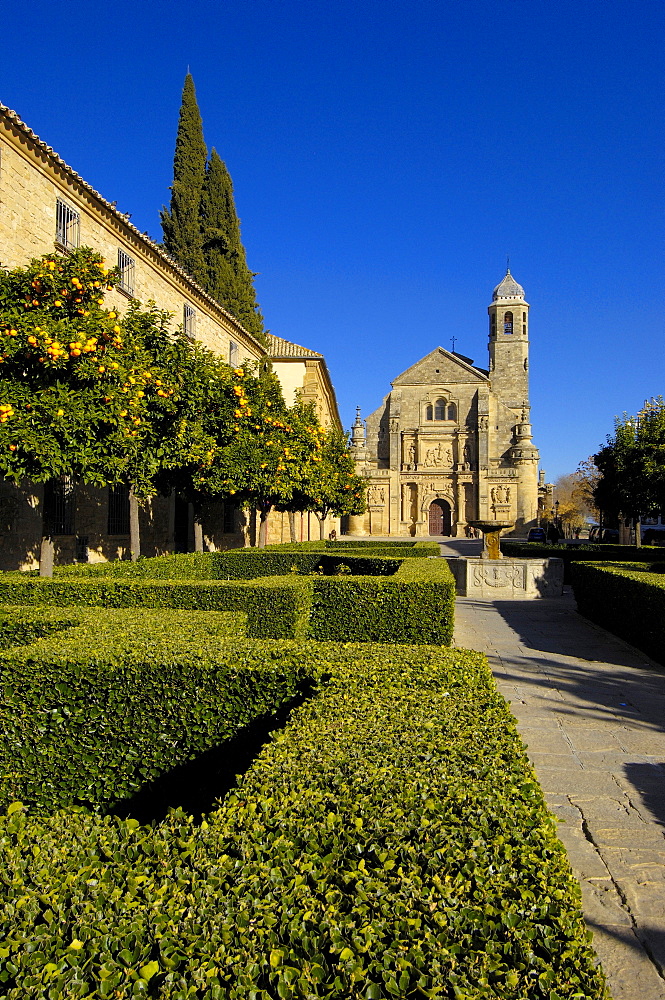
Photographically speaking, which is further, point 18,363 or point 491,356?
point 491,356

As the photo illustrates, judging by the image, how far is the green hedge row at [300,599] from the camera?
761 cm

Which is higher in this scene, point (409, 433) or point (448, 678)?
→ point (409, 433)

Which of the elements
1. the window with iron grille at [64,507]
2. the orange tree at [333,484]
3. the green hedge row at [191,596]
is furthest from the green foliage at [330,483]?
the green hedge row at [191,596]

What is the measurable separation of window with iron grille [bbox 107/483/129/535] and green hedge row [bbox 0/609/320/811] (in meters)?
13.3

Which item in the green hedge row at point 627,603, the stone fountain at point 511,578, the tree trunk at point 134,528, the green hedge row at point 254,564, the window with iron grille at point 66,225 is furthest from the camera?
the stone fountain at point 511,578

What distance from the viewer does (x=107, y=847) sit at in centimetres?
208

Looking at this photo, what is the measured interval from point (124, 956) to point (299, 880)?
1.56 ft

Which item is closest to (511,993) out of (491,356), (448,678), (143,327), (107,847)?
(107,847)

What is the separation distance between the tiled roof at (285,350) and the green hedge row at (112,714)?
104ft

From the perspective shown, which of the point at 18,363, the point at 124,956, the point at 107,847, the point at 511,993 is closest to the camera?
the point at 511,993

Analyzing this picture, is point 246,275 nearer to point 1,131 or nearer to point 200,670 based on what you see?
point 1,131

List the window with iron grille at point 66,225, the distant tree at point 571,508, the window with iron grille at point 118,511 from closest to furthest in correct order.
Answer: the window with iron grille at point 66,225 < the window with iron grille at point 118,511 < the distant tree at point 571,508

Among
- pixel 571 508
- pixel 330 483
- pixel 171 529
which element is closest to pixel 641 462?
pixel 330 483

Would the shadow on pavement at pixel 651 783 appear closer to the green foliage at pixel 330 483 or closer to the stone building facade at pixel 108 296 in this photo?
the stone building facade at pixel 108 296
